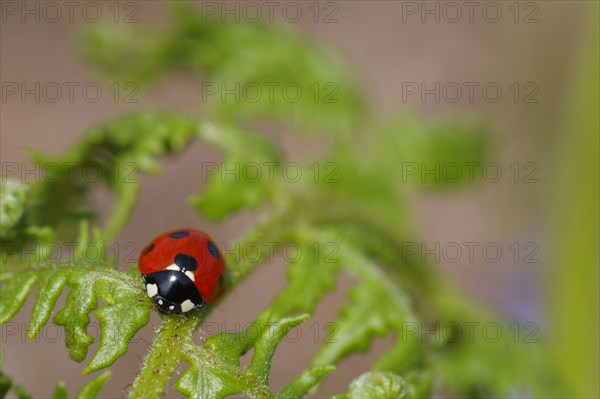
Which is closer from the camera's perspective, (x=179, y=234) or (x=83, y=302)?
(x=83, y=302)

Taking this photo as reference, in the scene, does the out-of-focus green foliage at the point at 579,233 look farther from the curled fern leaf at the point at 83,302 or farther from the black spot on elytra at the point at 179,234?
the curled fern leaf at the point at 83,302

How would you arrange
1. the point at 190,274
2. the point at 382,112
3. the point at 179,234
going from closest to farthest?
the point at 190,274, the point at 179,234, the point at 382,112

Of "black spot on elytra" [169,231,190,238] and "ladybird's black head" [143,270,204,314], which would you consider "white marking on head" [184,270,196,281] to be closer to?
"ladybird's black head" [143,270,204,314]

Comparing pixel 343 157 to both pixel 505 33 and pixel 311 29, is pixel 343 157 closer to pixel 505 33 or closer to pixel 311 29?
pixel 505 33

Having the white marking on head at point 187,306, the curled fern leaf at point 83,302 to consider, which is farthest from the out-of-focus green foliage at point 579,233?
the curled fern leaf at point 83,302

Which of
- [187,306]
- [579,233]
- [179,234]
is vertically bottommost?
[579,233]

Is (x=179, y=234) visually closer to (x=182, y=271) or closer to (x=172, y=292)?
(x=182, y=271)

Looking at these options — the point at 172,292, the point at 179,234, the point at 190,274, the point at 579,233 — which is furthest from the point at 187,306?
the point at 579,233

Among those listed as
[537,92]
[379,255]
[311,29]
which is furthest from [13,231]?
[311,29]

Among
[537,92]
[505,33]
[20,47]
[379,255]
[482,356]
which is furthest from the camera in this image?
[20,47]
